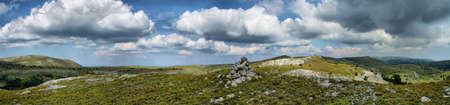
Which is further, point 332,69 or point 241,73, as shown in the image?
point 332,69

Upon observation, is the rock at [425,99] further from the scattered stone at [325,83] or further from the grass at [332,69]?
the grass at [332,69]

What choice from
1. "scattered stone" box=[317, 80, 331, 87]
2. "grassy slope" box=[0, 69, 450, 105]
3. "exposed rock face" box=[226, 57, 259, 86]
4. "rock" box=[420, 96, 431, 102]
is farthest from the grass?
"rock" box=[420, 96, 431, 102]

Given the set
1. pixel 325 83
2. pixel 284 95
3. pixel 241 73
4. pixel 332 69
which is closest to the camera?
pixel 284 95

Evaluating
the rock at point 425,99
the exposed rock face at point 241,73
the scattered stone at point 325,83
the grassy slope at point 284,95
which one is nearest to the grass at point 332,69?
the scattered stone at point 325,83

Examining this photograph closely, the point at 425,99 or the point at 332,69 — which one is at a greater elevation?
the point at 425,99

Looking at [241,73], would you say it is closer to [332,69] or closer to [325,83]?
[325,83]

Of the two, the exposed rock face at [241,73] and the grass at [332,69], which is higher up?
the exposed rock face at [241,73]

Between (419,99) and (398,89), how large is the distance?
20.4 ft

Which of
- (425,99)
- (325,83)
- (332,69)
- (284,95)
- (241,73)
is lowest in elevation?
(332,69)

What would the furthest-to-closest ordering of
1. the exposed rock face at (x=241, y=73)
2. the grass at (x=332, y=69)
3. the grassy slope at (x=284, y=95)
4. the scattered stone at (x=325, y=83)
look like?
the grass at (x=332, y=69) → the exposed rock face at (x=241, y=73) → the scattered stone at (x=325, y=83) → the grassy slope at (x=284, y=95)

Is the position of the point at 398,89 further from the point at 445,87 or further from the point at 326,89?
the point at 326,89

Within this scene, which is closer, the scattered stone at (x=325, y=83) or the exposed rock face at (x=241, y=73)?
the scattered stone at (x=325, y=83)

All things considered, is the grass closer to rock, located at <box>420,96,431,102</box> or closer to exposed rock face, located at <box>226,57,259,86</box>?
exposed rock face, located at <box>226,57,259,86</box>

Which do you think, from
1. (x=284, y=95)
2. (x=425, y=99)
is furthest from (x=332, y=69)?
(x=284, y=95)
